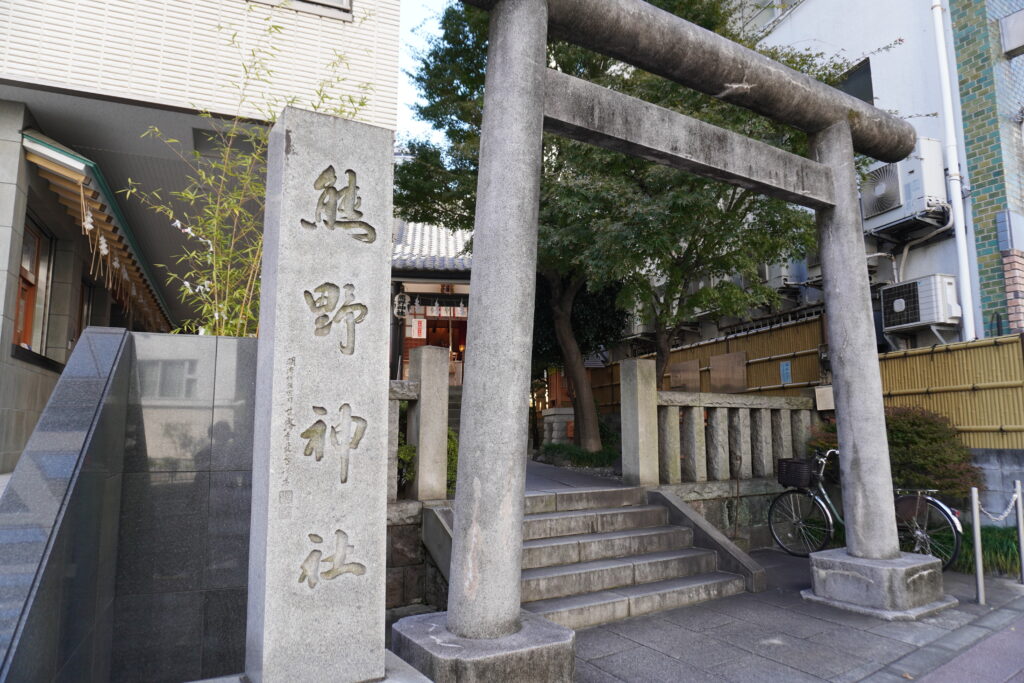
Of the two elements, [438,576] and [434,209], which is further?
[434,209]

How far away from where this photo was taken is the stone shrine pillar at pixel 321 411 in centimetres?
333

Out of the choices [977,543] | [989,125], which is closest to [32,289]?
[977,543]

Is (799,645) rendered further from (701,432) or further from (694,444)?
(701,432)

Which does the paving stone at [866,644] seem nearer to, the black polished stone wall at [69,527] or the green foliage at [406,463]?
the green foliage at [406,463]

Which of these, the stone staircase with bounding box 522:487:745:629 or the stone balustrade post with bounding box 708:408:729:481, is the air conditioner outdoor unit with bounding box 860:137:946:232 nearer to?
the stone balustrade post with bounding box 708:408:729:481

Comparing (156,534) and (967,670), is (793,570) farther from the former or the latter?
(156,534)

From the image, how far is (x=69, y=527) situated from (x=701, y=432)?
7.30m

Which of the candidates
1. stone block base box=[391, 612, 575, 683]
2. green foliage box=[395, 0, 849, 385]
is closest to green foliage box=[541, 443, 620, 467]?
green foliage box=[395, 0, 849, 385]

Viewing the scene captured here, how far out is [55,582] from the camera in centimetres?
317

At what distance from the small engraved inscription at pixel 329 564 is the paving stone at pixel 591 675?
6.91 ft

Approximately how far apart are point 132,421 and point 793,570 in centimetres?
731

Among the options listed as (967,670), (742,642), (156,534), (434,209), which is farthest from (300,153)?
(434,209)

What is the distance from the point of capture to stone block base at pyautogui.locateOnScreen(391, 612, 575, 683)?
3801 mm

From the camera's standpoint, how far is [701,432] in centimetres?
879
